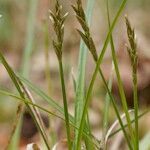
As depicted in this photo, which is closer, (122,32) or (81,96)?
(81,96)

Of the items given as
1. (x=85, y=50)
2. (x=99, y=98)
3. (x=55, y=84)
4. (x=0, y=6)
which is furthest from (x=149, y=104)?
(x=0, y=6)

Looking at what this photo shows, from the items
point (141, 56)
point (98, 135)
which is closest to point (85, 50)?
point (98, 135)

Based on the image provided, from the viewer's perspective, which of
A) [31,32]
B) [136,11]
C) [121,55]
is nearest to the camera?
[31,32]

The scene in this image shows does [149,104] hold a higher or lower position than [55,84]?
lower

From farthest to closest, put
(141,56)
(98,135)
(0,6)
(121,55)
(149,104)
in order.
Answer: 1. (0,6)
2. (121,55)
3. (141,56)
4. (149,104)
5. (98,135)

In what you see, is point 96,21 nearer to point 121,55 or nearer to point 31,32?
point 121,55

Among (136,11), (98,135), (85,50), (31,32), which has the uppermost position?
(136,11)

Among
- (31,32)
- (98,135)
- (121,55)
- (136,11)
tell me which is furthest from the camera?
(136,11)

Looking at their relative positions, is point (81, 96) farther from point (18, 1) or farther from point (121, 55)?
point (18, 1)

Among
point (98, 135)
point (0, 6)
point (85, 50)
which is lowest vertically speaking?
point (98, 135)
